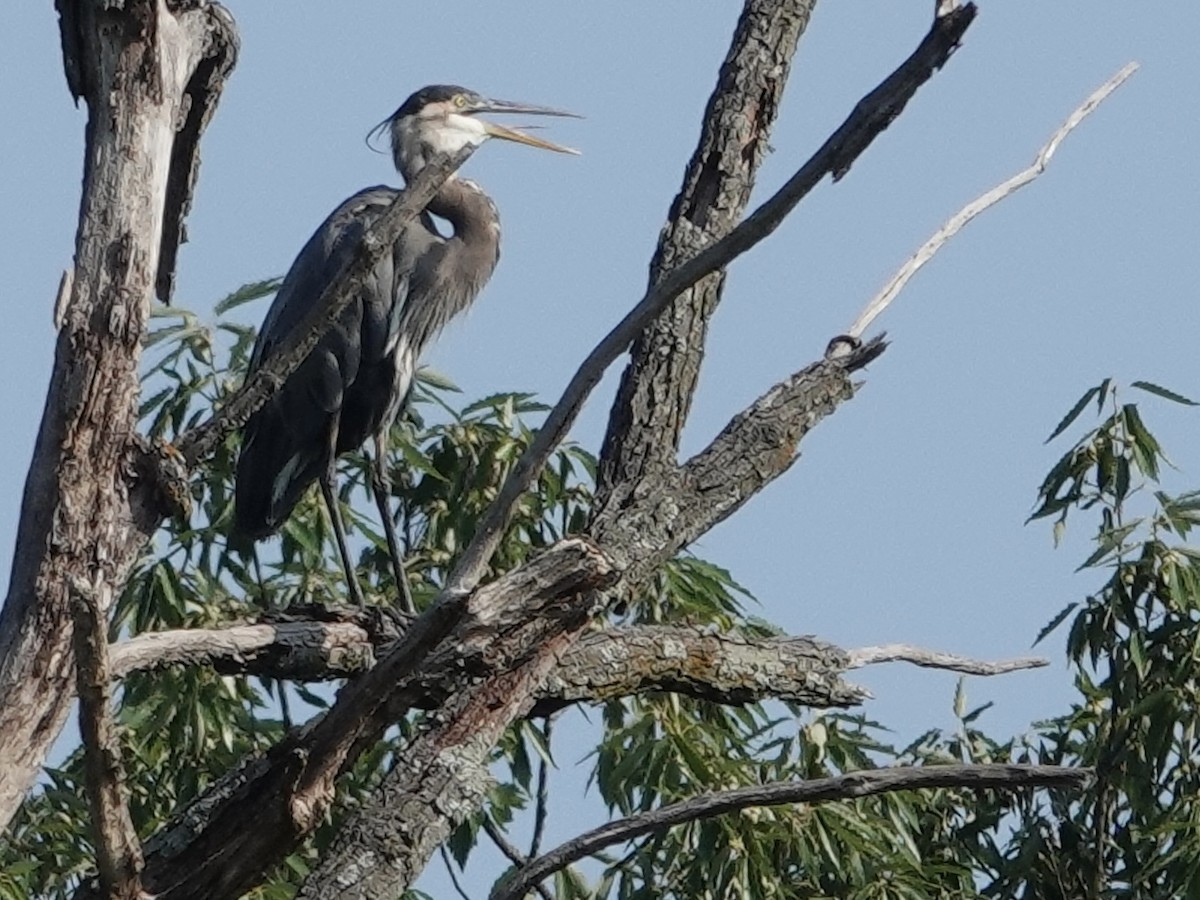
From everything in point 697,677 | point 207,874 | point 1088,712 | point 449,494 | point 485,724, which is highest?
point 449,494

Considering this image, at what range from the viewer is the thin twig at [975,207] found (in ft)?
10.4

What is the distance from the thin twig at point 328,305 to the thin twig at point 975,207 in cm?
76

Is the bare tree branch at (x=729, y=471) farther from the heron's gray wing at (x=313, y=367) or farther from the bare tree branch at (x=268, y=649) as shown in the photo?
the heron's gray wing at (x=313, y=367)

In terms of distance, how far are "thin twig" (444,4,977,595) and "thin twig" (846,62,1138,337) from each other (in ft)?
1.96

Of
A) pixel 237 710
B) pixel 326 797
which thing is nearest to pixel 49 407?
pixel 326 797

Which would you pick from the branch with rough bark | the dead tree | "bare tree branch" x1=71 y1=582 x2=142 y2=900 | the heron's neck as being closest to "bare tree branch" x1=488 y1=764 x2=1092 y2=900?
the dead tree

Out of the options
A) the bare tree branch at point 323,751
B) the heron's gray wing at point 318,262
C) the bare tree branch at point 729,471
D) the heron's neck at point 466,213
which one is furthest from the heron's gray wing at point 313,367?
the bare tree branch at point 323,751

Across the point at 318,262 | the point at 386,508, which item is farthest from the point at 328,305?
the point at 318,262

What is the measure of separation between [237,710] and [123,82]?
1.73m

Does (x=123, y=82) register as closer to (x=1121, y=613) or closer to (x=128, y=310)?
(x=128, y=310)

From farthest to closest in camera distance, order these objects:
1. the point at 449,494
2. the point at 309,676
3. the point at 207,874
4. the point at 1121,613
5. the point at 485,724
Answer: the point at 449,494 < the point at 1121,613 < the point at 309,676 < the point at 485,724 < the point at 207,874

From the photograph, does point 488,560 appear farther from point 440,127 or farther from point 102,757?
point 440,127

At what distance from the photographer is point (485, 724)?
3.03 meters

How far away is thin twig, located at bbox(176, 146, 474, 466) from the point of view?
2.65 meters
